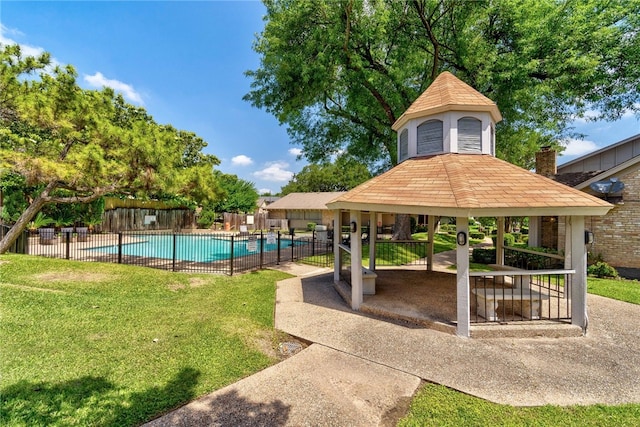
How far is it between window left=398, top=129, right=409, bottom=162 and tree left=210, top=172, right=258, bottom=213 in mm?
27401

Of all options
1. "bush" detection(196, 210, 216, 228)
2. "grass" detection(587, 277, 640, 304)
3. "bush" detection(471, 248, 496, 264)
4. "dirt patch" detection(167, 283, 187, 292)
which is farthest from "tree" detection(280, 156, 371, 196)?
"dirt patch" detection(167, 283, 187, 292)

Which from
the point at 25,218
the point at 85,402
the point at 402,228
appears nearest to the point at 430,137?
the point at 85,402

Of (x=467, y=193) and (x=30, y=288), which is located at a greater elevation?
(x=467, y=193)

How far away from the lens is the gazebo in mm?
5273

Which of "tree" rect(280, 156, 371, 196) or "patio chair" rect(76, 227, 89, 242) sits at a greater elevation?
"tree" rect(280, 156, 371, 196)

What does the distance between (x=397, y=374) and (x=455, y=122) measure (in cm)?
666

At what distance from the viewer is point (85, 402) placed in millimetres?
3260

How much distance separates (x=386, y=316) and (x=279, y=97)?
12.8 meters

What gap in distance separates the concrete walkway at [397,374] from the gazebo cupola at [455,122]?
4.96 meters

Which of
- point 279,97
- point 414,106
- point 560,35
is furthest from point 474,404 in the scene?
point 560,35

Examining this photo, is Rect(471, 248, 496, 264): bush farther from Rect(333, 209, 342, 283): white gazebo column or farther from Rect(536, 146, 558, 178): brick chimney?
Rect(333, 209, 342, 283): white gazebo column

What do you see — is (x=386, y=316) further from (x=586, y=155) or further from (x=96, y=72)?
(x=586, y=155)

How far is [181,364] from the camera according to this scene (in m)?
4.20

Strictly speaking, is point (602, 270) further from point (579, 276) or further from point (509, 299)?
point (509, 299)
